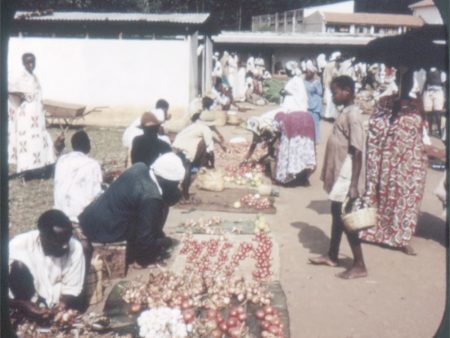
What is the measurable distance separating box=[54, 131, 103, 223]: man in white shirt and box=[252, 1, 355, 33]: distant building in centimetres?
2929

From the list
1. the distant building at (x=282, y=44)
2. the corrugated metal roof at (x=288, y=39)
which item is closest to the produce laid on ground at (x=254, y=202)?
the distant building at (x=282, y=44)

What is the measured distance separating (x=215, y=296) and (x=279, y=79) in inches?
875

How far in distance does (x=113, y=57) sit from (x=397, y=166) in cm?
1084

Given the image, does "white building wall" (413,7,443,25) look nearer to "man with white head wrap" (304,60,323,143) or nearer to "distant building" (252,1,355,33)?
"distant building" (252,1,355,33)

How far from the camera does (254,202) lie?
8250 mm

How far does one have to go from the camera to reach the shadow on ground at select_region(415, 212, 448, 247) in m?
6.89

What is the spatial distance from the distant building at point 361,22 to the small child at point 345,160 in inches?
998

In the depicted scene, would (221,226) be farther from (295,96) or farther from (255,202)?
(295,96)

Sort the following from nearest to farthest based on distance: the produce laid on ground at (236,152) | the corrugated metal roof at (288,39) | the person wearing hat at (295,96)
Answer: the person wearing hat at (295,96) < the produce laid on ground at (236,152) < the corrugated metal roof at (288,39)

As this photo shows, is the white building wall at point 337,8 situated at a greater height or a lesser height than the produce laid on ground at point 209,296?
greater

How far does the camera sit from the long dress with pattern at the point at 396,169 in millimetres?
6172

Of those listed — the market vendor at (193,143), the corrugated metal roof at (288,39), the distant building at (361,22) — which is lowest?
the market vendor at (193,143)

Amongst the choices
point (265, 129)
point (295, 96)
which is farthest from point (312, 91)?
point (295, 96)

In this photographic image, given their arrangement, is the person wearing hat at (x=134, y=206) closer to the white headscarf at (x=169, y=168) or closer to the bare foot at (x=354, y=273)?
the white headscarf at (x=169, y=168)
